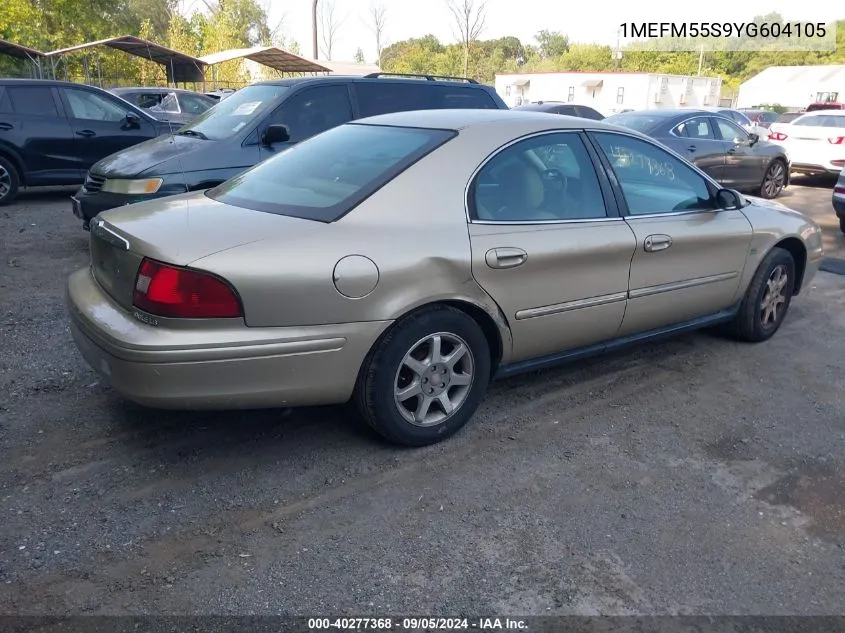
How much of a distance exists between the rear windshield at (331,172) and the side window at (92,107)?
23.3 feet

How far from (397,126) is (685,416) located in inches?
87.9

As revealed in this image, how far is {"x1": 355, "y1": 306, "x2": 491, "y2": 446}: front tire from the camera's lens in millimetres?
3234

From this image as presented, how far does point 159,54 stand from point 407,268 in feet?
77.3

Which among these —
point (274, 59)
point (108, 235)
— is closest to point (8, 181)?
point (108, 235)

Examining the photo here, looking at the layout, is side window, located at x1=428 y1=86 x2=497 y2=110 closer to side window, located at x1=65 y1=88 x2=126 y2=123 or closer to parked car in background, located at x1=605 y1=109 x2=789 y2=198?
parked car in background, located at x1=605 y1=109 x2=789 y2=198

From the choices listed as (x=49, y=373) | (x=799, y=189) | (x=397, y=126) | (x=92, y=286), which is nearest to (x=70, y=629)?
(x=92, y=286)

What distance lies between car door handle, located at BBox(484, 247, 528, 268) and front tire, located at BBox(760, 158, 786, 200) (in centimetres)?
1047

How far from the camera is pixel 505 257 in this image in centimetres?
349

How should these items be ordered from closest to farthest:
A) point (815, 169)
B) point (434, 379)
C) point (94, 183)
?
point (434, 379) < point (94, 183) < point (815, 169)

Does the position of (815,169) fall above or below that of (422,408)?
above

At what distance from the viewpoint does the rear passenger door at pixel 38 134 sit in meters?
9.40

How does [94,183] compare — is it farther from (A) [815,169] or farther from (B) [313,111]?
(A) [815,169]

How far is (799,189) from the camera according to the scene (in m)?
14.8

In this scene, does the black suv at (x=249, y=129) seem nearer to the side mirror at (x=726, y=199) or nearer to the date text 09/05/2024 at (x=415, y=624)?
the side mirror at (x=726, y=199)
